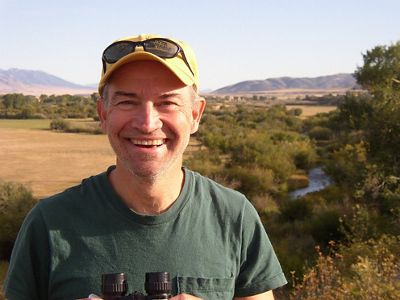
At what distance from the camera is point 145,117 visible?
2.11 m

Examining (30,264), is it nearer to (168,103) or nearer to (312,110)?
(168,103)

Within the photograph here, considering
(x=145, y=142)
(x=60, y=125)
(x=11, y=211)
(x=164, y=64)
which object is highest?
(x=164, y=64)

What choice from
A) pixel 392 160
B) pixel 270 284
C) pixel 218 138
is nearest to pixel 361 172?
pixel 392 160

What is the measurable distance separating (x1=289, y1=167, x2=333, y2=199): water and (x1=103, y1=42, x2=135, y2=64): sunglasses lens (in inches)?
805

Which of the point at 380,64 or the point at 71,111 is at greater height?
the point at 380,64

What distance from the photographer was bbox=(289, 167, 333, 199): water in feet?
78.5

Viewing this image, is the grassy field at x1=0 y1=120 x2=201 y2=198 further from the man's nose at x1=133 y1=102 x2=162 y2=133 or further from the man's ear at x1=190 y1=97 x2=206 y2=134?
the man's nose at x1=133 y1=102 x2=162 y2=133

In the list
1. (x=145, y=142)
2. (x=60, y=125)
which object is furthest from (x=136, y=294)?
(x=60, y=125)

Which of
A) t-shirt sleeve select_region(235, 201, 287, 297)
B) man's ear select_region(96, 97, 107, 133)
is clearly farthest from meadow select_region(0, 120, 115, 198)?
t-shirt sleeve select_region(235, 201, 287, 297)

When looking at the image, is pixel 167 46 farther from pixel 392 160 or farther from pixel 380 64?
pixel 380 64

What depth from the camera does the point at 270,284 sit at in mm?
2314

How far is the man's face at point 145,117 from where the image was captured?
2113 mm

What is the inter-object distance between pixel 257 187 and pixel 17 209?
10.6 m

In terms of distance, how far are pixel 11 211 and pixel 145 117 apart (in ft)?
48.8
